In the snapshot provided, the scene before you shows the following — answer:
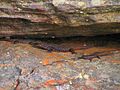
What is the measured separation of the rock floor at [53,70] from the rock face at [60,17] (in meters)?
0.28

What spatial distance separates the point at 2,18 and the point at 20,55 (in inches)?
20.2

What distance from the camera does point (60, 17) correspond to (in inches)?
139

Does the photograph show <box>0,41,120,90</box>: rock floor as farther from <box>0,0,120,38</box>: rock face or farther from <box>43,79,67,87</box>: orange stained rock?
<box>0,0,120,38</box>: rock face

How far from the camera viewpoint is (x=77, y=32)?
379 cm

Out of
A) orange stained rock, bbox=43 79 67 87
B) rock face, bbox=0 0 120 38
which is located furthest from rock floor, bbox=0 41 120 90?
rock face, bbox=0 0 120 38

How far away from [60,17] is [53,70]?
62 cm

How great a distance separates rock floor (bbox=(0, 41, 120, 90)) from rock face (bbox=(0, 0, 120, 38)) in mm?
279

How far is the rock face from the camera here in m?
3.38

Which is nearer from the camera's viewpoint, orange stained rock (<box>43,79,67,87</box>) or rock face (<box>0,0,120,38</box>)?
rock face (<box>0,0,120,38</box>)

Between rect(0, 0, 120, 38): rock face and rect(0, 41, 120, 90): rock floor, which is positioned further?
rect(0, 41, 120, 90): rock floor

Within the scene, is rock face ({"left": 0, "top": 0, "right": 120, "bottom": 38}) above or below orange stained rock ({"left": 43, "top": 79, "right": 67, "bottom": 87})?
above

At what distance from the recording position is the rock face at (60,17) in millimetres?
3379

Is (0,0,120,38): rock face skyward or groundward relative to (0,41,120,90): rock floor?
skyward

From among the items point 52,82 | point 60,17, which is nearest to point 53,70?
point 52,82
